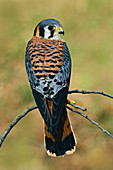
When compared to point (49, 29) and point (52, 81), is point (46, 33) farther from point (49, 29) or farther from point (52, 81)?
point (52, 81)

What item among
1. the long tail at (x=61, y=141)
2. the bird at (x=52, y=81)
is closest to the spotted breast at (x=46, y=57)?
the bird at (x=52, y=81)

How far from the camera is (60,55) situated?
2.49 m

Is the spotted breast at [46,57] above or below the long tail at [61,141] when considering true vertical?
above

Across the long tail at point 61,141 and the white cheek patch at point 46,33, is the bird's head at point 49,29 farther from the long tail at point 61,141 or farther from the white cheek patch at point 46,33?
the long tail at point 61,141

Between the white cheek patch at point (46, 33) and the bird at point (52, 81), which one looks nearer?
the bird at point (52, 81)

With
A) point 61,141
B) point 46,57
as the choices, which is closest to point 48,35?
point 46,57

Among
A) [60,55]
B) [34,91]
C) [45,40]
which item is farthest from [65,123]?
[45,40]

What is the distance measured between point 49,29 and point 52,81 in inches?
20.6

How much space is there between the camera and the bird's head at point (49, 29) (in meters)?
2.47

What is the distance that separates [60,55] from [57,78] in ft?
0.88

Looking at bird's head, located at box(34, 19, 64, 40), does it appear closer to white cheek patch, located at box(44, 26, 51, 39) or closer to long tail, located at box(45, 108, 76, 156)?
white cheek patch, located at box(44, 26, 51, 39)

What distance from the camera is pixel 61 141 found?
98.0 inches

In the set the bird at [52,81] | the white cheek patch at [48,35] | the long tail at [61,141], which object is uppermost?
the white cheek patch at [48,35]

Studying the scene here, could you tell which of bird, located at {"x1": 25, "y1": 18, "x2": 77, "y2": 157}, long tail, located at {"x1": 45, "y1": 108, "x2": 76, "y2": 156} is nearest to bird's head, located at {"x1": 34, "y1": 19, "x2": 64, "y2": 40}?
bird, located at {"x1": 25, "y1": 18, "x2": 77, "y2": 157}
